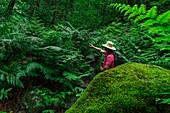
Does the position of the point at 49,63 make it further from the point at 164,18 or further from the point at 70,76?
the point at 164,18

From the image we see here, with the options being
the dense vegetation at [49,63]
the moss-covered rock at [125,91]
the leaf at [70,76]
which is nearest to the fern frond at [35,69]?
the dense vegetation at [49,63]

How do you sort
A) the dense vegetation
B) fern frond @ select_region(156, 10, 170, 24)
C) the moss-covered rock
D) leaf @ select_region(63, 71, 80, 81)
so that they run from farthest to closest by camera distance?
1. leaf @ select_region(63, 71, 80, 81)
2. the dense vegetation
3. the moss-covered rock
4. fern frond @ select_region(156, 10, 170, 24)

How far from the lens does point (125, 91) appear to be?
295 centimetres

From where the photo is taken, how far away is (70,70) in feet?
23.1

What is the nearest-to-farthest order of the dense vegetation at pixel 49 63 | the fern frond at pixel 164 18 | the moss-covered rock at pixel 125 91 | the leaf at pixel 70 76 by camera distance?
the fern frond at pixel 164 18
the moss-covered rock at pixel 125 91
the dense vegetation at pixel 49 63
the leaf at pixel 70 76

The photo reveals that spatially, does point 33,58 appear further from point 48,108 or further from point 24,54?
point 48,108

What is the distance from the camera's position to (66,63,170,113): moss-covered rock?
2.78 metres

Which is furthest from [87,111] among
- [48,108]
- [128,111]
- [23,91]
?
[23,91]

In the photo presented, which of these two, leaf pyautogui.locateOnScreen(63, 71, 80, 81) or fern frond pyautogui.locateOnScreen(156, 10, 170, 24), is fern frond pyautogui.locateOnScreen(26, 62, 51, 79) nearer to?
leaf pyautogui.locateOnScreen(63, 71, 80, 81)

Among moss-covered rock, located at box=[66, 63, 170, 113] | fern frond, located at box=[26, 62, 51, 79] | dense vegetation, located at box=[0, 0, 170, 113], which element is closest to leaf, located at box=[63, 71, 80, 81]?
dense vegetation, located at box=[0, 0, 170, 113]

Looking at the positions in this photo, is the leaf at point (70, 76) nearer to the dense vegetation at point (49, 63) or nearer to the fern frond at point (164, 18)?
the dense vegetation at point (49, 63)

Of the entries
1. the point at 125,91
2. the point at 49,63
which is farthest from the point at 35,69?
the point at 125,91

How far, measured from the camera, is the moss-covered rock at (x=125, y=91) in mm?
2777

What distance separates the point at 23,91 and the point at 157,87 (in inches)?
191
